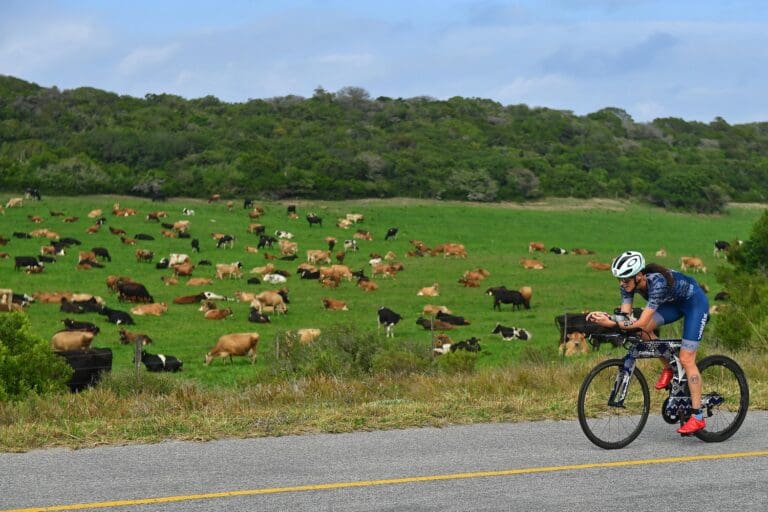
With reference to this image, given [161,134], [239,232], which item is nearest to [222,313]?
[239,232]

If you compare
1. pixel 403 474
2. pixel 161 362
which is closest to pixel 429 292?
pixel 161 362

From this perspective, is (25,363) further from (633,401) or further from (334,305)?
(334,305)

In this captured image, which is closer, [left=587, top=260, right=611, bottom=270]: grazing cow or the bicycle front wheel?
the bicycle front wheel

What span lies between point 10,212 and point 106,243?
11.4 meters

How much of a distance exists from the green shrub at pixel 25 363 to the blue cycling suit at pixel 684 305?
10183 mm

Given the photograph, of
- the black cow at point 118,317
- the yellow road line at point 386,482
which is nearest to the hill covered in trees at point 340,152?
the black cow at point 118,317

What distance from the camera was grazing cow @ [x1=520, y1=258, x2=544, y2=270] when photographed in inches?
2066

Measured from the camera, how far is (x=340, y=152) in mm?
102625

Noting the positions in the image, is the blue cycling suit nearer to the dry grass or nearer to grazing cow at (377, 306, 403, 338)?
the dry grass

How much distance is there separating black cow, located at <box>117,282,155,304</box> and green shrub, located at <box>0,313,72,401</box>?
71.2ft

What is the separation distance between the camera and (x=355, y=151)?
105 meters

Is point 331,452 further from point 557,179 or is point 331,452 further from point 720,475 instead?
point 557,179

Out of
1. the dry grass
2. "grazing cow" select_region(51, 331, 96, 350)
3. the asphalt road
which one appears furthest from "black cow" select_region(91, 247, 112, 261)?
the asphalt road

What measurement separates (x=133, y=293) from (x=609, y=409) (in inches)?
1275
